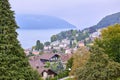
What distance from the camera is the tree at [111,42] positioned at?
169 ft

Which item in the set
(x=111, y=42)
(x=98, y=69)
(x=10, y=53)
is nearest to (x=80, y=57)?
(x=98, y=69)

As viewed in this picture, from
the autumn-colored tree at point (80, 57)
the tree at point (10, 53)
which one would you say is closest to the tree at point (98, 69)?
the autumn-colored tree at point (80, 57)

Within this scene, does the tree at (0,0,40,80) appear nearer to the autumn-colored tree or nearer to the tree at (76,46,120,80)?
the tree at (76,46,120,80)

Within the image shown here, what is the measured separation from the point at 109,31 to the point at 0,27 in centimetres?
4357

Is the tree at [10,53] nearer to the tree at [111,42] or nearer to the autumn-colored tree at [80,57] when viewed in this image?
the autumn-colored tree at [80,57]

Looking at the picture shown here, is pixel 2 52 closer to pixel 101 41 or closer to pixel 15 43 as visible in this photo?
pixel 15 43

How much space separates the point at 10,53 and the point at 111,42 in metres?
40.9

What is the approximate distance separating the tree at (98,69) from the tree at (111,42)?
17.7m

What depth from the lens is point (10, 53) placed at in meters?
13.1

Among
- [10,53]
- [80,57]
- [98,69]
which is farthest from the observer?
[80,57]

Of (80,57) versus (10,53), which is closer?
→ (10,53)

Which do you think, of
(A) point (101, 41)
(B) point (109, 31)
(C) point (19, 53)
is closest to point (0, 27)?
(C) point (19, 53)

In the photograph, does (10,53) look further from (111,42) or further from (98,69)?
(111,42)

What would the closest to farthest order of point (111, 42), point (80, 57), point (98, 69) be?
point (98, 69) < point (80, 57) < point (111, 42)
